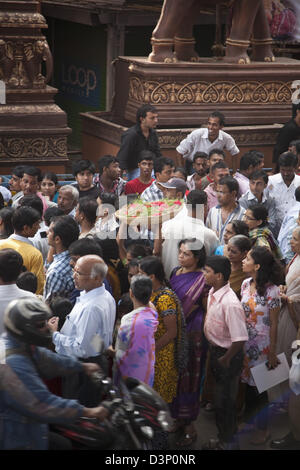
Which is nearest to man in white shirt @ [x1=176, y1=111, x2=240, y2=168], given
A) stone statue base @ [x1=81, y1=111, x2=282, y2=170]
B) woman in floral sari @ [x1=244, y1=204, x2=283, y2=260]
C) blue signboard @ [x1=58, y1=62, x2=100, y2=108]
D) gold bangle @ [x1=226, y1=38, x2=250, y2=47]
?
stone statue base @ [x1=81, y1=111, x2=282, y2=170]

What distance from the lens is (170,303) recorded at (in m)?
4.46

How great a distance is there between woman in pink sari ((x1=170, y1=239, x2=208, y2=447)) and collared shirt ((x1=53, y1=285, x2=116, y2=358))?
649 mm

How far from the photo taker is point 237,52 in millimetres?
10555

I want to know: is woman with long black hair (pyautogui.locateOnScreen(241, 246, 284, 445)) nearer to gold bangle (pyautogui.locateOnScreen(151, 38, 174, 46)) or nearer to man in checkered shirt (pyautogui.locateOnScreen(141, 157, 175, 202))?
man in checkered shirt (pyautogui.locateOnScreen(141, 157, 175, 202))

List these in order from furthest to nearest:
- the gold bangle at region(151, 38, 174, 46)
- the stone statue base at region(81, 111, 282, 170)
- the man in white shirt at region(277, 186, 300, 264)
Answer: the gold bangle at region(151, 38, 174, 46)
the stone statue base at region(81, 111, 282, 170)
the man in white shirt at region(277, 186, 300, 264)

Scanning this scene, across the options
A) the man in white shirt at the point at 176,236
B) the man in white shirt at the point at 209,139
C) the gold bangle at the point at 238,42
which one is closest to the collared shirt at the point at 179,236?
the man in white shirt at the point at 176,236

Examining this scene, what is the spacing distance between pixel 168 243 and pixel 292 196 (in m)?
1.83

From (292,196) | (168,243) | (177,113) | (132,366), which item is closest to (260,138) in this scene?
(177,113)

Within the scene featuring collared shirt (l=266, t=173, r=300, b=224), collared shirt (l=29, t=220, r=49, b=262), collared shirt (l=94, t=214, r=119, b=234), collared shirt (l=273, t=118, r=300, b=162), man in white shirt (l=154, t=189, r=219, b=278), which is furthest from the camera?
collared shirt (l=273, t=118, r=300, b=162)

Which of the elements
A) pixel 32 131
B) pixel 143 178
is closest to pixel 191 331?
pixel 143 178

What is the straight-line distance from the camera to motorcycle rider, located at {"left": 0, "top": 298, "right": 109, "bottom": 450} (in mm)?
3275

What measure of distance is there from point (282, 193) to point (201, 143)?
1.72 meters
